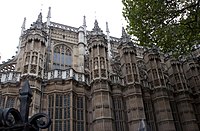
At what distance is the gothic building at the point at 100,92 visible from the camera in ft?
56.5

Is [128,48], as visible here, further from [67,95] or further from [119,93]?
[67,95]

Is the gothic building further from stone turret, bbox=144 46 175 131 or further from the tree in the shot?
the tree

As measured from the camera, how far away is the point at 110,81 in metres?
19.2

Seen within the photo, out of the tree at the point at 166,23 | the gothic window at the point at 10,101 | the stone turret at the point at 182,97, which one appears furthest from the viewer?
the stone turret at the point at 182,97

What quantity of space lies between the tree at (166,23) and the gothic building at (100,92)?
619 centimetres

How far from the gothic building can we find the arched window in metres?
0.79

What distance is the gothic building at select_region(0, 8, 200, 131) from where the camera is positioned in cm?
1723

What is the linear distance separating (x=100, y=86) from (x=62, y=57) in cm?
959

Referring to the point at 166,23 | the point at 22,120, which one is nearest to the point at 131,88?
the point at 166,23

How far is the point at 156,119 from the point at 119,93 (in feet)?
13.8

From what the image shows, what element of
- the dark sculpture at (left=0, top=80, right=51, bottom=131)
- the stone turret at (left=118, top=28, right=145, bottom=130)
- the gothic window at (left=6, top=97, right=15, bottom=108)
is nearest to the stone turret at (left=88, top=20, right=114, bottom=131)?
the stone turret at (left=118, top=28, right=145, bottom=130)

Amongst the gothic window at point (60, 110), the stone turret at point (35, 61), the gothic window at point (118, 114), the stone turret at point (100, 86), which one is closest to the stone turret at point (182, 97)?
the gothic window at point (118, 114)

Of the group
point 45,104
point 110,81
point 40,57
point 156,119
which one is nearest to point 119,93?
point 110,81

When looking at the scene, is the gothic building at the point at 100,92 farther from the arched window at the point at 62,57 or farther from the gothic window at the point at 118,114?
the arched window at the point at 62,57
